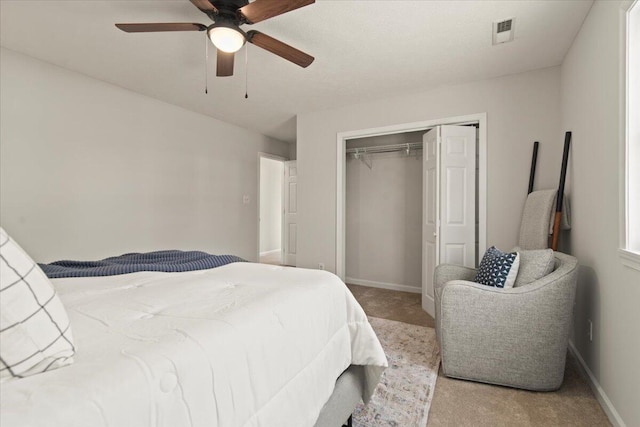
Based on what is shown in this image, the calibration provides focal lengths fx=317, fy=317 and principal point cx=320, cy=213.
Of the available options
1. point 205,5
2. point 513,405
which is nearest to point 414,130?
point 205,5

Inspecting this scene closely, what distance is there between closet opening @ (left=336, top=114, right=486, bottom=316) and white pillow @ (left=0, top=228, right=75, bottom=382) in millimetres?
3160

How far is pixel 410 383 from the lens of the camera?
205 cm

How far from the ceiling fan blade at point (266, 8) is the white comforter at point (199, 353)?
1.45 metres

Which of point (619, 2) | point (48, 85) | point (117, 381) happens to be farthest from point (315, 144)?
point (117, 381)

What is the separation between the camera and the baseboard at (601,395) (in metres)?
1.62

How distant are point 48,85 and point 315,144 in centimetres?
283

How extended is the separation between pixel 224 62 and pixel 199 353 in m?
2.19

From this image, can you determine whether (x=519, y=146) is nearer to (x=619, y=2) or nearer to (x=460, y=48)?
(x=460, y=48)

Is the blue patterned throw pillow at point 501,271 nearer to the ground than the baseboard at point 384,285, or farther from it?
farther from it

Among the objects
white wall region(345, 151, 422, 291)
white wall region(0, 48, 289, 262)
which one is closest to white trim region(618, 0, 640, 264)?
white wall region(345, 151, 422, 291)

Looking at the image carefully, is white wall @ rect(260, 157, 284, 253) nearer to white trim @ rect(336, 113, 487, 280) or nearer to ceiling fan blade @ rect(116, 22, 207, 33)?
white trim @ rect(336, 113, 487, 280)

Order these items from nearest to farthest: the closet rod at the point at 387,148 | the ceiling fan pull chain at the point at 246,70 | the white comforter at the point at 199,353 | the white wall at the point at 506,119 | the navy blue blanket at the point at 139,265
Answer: the white comforter at the point at 199,353 → the navy blue blanket at the point at 139,265 → the ceiling fan pull chain at the point at 246,70 → the white wall at the point at 506,119 → the closet rod at the point at 387,148

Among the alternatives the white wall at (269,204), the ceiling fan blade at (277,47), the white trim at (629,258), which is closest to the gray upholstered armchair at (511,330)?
the white trim at (629,258)

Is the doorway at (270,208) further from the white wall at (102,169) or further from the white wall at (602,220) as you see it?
the white wall at (602,220)
